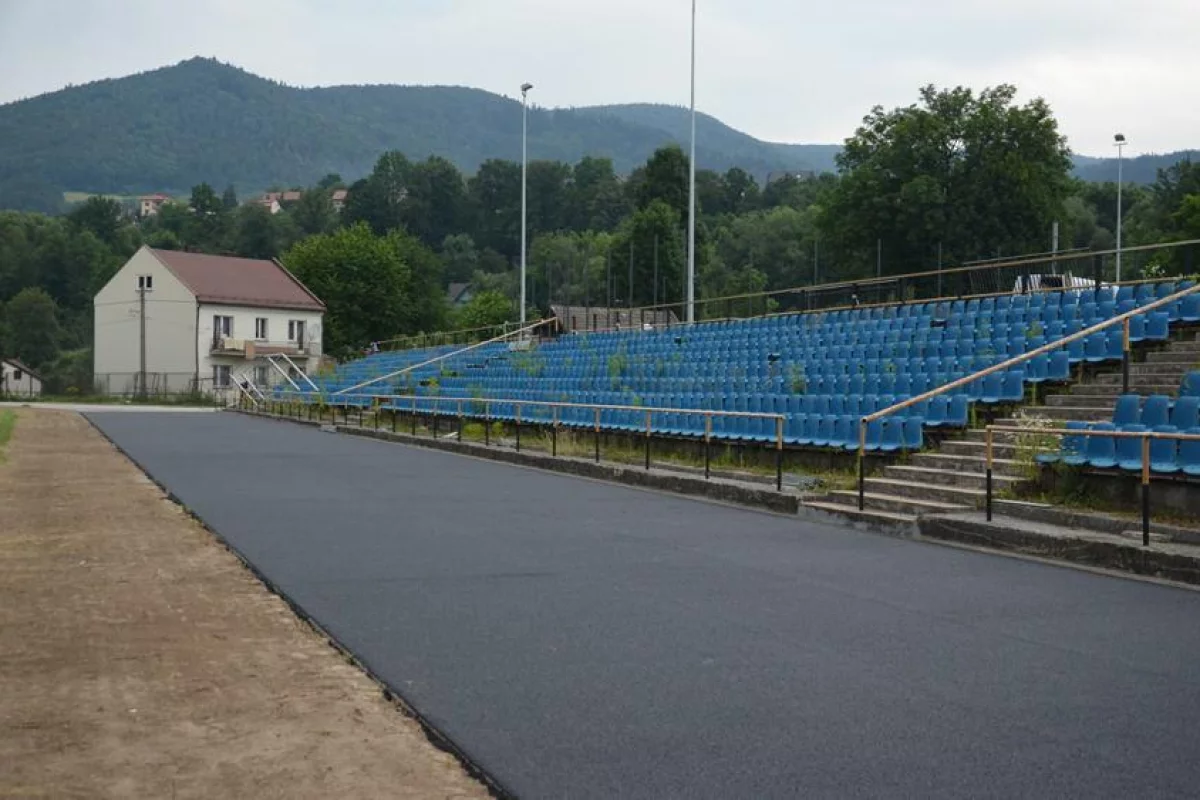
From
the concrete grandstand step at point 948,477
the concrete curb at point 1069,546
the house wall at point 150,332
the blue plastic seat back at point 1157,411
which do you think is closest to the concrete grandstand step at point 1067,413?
the blue plastic seat back at point 1157,411

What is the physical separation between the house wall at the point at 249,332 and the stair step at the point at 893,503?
5460 centimetres

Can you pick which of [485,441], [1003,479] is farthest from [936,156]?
[1003,479]

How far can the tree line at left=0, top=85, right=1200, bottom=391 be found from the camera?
52.9 metres

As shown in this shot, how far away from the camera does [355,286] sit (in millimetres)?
78312

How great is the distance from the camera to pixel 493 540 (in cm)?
1077

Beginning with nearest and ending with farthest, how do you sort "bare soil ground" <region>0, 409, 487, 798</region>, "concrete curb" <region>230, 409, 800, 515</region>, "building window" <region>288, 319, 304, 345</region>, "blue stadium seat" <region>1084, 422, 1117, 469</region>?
"bare soil ground" <region>0, 409, 487, 798</region> → "blue stadium seat" <region>1084, 422, 1117, 469</region> → "concrete curb" <region>230, 409, 800, 515</region> → "building window" <region>288, 319, 304, 345</region>

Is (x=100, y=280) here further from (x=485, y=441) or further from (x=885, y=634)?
(x=885, y=634)

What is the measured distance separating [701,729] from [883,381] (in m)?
12.5

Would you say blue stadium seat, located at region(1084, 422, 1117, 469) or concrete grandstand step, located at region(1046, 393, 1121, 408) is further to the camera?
concrete grandstand step, located at region(1046, 393, 1121, 408)

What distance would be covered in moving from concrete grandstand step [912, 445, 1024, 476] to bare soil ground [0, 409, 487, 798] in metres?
8.17

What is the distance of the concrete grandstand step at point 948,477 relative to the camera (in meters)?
12.1

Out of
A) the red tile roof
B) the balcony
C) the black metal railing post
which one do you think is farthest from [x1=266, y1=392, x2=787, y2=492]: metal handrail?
the red tile roof

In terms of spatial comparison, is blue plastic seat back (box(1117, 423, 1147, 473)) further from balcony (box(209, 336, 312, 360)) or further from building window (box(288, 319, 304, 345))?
building window (box(288, 319, 304, 345))

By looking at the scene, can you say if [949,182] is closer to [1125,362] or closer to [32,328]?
[1125,362]
